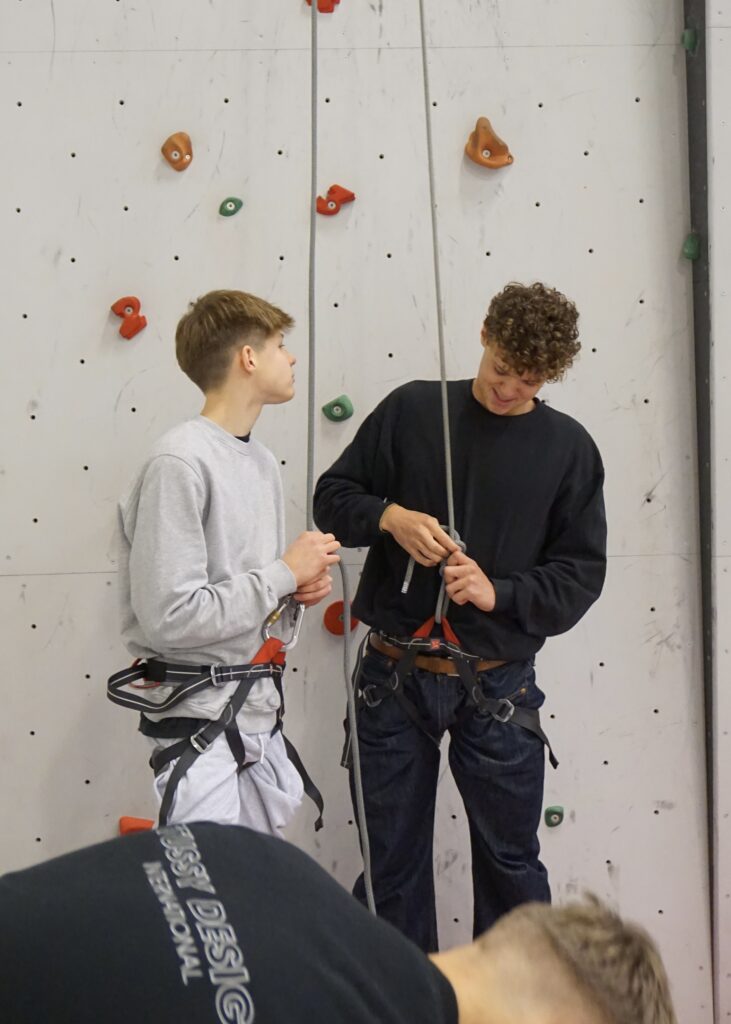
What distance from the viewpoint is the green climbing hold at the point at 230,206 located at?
199 cm

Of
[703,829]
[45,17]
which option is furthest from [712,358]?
[45,17]

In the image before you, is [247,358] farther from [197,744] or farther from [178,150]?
[178,150]

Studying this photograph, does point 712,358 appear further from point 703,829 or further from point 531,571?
point 703,829

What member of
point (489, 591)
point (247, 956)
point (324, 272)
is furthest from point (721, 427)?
point (247, 956)

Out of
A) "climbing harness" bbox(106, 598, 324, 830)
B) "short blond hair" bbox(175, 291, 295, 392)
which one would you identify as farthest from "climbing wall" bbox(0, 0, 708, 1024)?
"climbing harness" bbox(106, 598, 324, 830)

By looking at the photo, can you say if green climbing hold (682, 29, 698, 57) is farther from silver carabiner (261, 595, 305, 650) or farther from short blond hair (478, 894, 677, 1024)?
short blond hair (478, 894, 677, 1024)

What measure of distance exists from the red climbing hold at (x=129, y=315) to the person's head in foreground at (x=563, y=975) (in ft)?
4.94

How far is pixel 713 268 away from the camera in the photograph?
6.50ft

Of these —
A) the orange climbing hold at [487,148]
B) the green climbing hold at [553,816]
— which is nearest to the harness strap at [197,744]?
the green climbing hold at [553,816]

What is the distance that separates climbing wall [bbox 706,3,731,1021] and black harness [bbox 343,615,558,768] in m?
0.54

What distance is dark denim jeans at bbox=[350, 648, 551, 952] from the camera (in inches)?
66.9

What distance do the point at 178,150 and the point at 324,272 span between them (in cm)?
38

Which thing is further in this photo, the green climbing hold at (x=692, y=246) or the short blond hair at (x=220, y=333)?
the green climbing hold at (x=692, y=246)

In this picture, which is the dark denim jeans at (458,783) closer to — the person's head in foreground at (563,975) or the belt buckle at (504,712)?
the belt buckle at (504,712)
